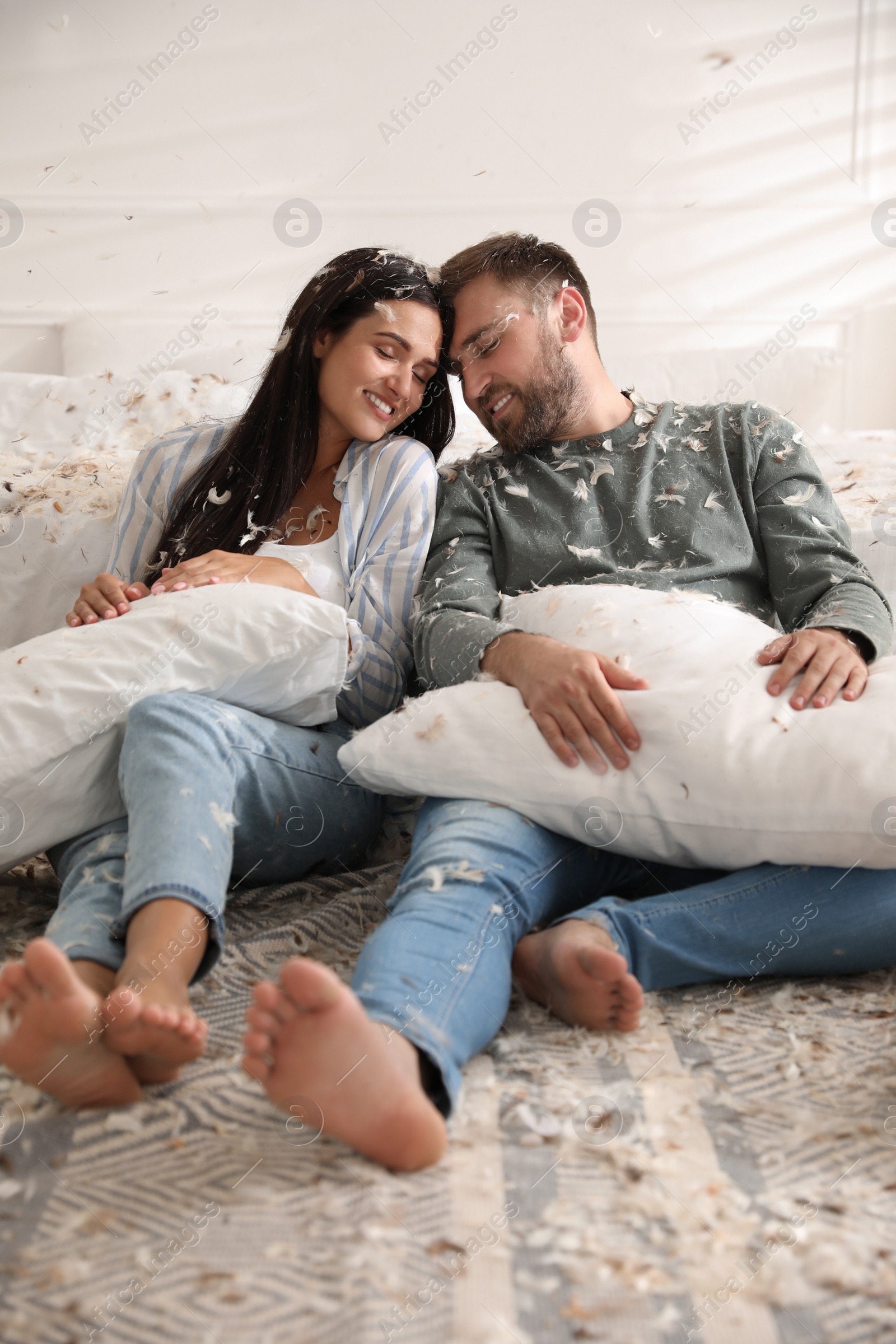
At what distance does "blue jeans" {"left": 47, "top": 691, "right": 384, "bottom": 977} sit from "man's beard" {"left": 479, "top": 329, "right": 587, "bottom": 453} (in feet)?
1.74

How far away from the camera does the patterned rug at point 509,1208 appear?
1.60 feet

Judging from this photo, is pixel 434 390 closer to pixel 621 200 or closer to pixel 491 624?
pixel 491 624

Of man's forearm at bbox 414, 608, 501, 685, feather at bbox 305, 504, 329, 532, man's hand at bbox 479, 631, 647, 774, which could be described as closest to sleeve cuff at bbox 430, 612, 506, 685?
man's forearm at bbox 414, 608, 501, 685

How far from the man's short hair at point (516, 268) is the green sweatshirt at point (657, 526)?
231 millimetres

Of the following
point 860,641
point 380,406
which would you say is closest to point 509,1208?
point 860,641

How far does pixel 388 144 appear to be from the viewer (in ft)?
7.93

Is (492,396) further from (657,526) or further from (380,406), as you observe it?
(657,526)

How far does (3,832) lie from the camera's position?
0.92 metres

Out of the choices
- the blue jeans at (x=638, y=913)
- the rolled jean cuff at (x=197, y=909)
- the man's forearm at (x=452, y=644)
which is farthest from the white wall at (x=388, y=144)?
the rolled jean cuff at (x=197, y=909)

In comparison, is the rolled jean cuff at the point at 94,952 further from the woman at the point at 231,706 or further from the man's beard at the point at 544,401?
the man's beard at the point at 544,401

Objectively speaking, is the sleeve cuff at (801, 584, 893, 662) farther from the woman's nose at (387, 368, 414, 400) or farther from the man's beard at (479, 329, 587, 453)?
the woman's nose at (387, 368, 414, 400)

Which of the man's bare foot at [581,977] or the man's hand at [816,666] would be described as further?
the man's hand at [816,666]

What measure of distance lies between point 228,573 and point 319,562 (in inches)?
7.7

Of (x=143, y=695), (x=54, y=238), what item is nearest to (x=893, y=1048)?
(x=143, y=695)
